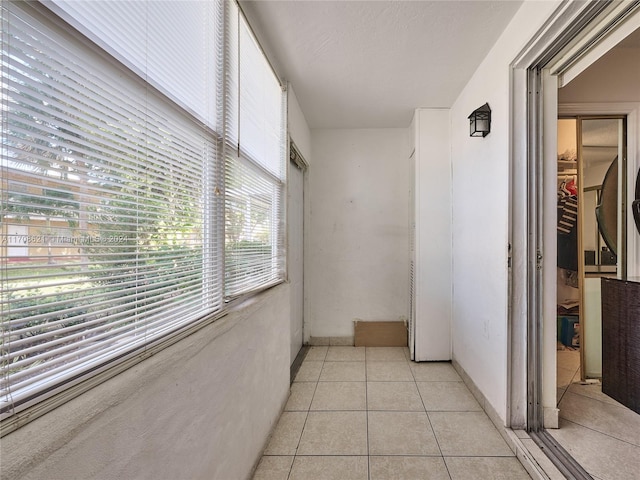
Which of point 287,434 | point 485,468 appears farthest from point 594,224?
point 287,434

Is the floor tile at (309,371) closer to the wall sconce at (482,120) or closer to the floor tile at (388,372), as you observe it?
the floor tile at (388,372)

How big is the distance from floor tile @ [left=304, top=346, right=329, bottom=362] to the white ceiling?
2.58m

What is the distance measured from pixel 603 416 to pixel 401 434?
1.34 m

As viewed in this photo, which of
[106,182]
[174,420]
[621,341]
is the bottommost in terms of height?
[621,341]

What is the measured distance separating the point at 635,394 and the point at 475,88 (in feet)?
7.92

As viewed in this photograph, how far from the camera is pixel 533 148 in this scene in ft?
5.61

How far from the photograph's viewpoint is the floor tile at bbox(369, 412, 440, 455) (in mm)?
1677

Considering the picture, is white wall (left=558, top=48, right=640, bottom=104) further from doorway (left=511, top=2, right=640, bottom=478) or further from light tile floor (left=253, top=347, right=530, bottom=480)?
light tile floor (left=253, top=347, right=530, bottom=480)

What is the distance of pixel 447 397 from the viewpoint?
87.7 inches

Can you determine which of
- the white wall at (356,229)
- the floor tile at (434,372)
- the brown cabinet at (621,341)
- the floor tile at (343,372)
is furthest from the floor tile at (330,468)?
the brown cabinet at (621,341)

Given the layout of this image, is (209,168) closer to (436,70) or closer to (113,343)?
(113,343)

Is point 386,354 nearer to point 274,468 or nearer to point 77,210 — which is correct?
point 274,468

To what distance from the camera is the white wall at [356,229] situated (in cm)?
338

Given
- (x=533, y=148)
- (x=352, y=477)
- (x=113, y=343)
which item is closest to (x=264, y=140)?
(x=113, y=343)
